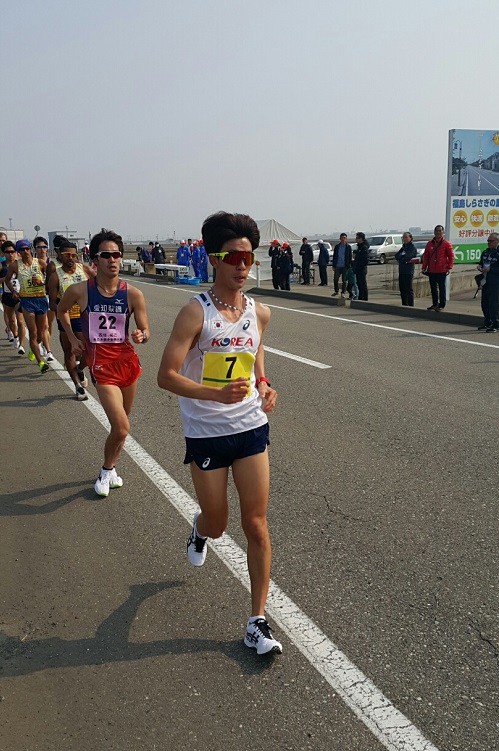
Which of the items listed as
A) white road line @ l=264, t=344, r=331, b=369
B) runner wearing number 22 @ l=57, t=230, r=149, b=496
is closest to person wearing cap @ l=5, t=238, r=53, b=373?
white road line @ l=264, t=344, r=331, b=369

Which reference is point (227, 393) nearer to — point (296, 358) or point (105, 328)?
point (105, 328)

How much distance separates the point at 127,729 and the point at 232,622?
2.63 feet

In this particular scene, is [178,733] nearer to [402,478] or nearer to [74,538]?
[74,538]

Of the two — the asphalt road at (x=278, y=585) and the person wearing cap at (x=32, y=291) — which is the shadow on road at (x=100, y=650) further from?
the person wearing cap at (x=32, y=291)

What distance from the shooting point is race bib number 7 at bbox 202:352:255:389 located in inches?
122

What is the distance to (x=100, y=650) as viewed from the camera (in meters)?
3.14

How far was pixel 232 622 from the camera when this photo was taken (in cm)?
330

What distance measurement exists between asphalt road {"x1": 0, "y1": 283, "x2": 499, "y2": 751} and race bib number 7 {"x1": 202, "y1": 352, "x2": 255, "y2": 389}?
1204mm

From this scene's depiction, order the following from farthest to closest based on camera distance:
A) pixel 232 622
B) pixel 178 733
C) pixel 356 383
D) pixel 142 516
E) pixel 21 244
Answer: pixel 21 244 < pixel 356 383 < pixel 142 516 < pixel 232 622 < pixel 178 733

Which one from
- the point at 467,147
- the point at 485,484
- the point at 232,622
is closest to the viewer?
the point at 232,622

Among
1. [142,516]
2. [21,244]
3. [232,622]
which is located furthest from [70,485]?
[21,244]

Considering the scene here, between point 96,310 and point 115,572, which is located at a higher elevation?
point 96,310

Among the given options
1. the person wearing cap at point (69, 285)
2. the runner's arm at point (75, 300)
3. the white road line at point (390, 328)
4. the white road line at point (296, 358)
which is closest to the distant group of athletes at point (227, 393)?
the runner's arm at point (75, 300)

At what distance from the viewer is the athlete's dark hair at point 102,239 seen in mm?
5270
